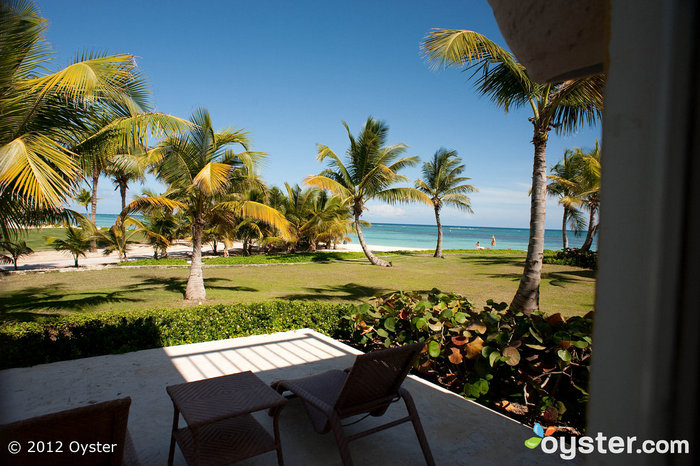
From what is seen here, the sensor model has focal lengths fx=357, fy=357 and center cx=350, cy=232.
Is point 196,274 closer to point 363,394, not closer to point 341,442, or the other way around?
point 363,394

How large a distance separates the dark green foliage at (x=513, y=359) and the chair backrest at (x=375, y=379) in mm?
1101

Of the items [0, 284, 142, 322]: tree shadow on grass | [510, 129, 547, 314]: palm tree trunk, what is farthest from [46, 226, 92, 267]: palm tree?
[510, 129, 547, 314]: palm tree trunk

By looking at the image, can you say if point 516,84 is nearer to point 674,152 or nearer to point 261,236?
point 674,152

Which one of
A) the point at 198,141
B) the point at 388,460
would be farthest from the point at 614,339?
the point at 198,141

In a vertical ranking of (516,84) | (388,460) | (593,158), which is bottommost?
(388,460)

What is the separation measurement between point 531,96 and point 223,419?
7387mm

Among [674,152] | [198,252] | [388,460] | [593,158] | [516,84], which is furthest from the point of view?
[593,158]

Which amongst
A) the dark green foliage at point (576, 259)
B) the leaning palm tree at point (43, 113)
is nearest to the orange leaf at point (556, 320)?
the leaning palm tree at point (43, 113)

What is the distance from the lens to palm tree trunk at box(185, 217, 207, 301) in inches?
372

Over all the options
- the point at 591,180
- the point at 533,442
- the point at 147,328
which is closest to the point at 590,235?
the point at 591,180

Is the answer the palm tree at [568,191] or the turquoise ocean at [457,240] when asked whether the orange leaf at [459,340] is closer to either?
the palm tree at [568,191]

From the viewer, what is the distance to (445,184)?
24.0m

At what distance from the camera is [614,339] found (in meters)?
0.53

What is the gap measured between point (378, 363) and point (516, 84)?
6958 mm
